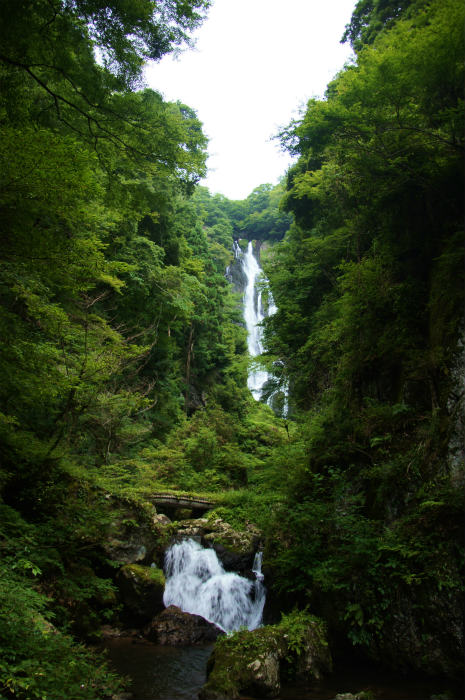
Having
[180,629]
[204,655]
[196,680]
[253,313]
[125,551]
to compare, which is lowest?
[196,680]

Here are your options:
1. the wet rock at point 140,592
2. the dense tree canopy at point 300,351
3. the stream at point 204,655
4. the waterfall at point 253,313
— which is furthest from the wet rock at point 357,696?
the waterfall at point 253,313

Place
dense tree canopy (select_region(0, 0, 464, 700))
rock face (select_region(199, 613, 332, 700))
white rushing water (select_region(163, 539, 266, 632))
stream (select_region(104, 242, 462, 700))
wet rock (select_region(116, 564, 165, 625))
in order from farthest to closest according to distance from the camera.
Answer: white rushing water (select_region(163, 539, 266, 632)) → wet rock (select_region(116, 564, 165, 625)) → rock face (select_region(199, 613, 332, 700)) → stream (select_region(104, 242, 462, 700)) → dense tree canopy (select_region(0, 0, 464, 700))

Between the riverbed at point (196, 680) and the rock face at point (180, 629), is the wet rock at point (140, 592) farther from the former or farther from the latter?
the riverbed at point (196, 680)

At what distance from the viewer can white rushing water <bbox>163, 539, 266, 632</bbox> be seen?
8227 mm

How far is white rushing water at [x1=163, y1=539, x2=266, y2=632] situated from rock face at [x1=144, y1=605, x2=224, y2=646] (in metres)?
0.55

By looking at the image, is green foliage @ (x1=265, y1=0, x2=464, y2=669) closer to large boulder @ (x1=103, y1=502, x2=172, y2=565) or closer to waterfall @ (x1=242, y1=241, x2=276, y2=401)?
large boulder @ (x1=103, y1=502, x2=172, y2=565)

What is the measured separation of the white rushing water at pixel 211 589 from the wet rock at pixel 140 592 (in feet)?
3.11

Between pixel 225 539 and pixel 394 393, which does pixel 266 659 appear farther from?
pixel 225 539

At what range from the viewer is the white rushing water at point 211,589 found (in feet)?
27.0

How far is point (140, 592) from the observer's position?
25.5ft

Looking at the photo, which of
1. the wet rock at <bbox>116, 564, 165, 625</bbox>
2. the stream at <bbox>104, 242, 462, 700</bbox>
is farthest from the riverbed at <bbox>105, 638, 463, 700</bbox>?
the wet rock at <bbox>116, 564, 165, 625</bbox>

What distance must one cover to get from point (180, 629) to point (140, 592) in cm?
106

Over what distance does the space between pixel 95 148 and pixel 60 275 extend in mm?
1904

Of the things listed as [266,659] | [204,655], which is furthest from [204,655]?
[266,659]
